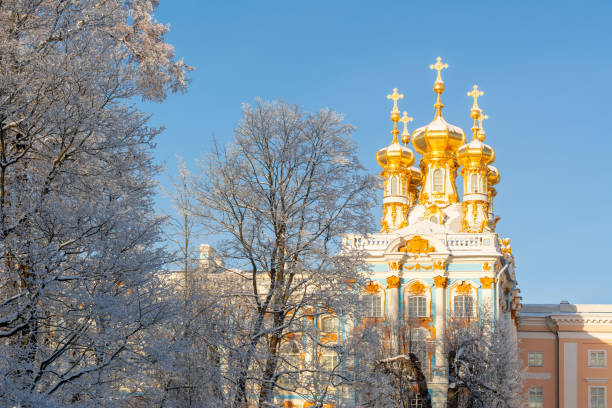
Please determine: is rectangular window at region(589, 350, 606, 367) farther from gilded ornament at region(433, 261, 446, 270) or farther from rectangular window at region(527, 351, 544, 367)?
gilded ornament at region(433, 261, 446, 270)

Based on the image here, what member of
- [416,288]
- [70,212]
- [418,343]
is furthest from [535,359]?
[70,212]

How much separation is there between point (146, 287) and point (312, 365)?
5.91 m

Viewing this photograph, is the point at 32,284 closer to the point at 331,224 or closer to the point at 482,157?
the point at 331,224

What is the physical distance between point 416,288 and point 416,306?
771 millimetres

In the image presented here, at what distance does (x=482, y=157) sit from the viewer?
46375 millimetres

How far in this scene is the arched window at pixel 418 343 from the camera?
34.4 meters

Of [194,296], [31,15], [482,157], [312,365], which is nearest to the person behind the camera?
[31,15]

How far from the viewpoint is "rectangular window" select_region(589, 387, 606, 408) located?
44.1m

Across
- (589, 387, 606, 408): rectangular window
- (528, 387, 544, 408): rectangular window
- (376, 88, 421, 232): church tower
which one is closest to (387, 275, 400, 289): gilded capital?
(376, 88, 421, 232): church tower

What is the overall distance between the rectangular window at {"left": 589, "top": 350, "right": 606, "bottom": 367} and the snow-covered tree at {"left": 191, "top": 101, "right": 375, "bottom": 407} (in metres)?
31.3

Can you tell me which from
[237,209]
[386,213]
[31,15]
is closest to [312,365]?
[237,209]

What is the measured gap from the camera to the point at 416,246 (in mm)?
37719

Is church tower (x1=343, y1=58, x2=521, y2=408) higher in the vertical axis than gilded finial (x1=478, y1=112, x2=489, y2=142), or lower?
lower

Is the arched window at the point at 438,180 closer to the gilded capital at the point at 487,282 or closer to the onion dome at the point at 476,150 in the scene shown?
the onion dome at the point at 476,150
